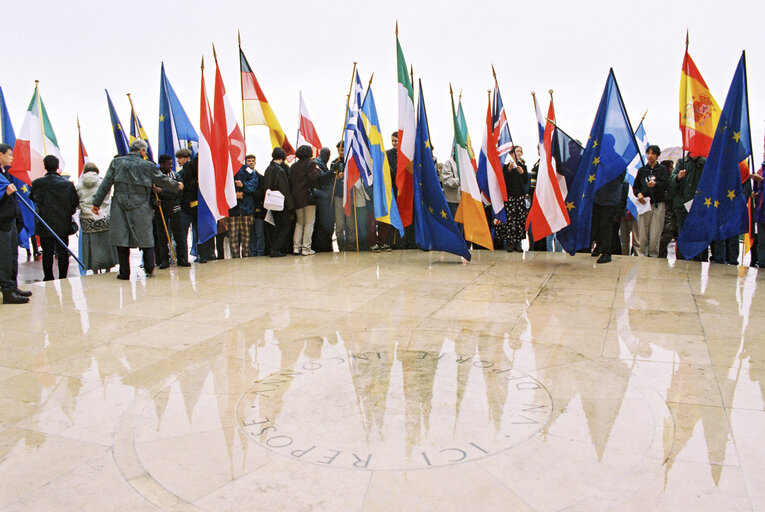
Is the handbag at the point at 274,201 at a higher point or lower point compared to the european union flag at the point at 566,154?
lower

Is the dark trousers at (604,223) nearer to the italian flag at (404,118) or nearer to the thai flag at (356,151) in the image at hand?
the italian flag at (404,118)

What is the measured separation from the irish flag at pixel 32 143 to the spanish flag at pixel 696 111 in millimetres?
9853

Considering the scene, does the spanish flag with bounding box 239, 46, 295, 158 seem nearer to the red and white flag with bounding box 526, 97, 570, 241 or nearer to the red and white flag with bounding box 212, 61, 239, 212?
the red and white flag with bounding box 212, 61, 239, 212

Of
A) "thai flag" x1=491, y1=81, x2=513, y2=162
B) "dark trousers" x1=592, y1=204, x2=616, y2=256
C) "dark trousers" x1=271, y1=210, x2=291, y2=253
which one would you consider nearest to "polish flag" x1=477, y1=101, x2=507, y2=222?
"thai flag" x1=491, y1=81, x2=513, y2=162

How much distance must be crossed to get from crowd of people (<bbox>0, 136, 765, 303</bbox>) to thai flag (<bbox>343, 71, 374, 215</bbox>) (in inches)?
25.5

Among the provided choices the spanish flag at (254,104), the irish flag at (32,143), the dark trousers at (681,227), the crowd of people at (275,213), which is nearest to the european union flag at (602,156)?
the crowd of people at (275,213)

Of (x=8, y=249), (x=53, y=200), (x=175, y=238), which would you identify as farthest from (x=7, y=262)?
(x=175, y=238)

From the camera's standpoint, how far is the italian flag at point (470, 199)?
28.3 feet

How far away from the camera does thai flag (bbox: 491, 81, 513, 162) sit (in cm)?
964

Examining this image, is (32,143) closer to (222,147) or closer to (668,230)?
(222,147)

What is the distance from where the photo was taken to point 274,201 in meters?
9.39

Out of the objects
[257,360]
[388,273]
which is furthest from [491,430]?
[388,273]

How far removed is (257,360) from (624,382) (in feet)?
8.14

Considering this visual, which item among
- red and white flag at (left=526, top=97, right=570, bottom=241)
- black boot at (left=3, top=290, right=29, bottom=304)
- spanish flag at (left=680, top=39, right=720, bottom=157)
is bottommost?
black boot at (left=3, top=290, right=29, bottom=304)
